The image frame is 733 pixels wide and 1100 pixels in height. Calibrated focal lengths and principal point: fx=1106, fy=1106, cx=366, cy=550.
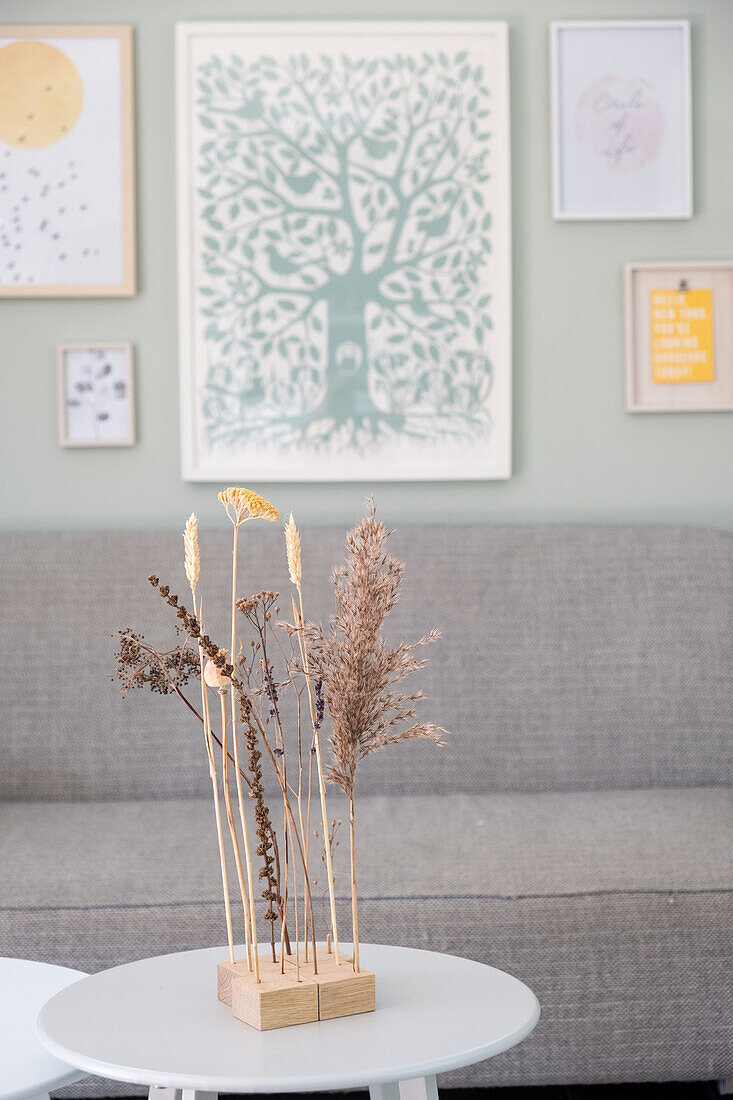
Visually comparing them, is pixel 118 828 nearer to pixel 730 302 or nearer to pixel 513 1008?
pixel 513 1008

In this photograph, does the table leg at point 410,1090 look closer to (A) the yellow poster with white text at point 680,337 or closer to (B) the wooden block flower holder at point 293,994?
(B) the wooden block flower holder at point 293,994

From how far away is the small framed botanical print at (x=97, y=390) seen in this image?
2.51 metres

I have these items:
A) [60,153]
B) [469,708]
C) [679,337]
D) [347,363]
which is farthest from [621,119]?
[469,708]

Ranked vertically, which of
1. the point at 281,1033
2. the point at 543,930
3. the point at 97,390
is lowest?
the point at 543,930

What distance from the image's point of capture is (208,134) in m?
2.49

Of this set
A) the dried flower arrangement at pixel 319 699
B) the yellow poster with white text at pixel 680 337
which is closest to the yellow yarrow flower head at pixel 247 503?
the dried flower arrangement at pixel 319 699

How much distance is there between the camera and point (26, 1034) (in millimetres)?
1104

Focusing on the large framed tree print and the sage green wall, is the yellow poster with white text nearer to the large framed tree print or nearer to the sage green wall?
the sage green wall

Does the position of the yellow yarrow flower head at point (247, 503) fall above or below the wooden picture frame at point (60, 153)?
below

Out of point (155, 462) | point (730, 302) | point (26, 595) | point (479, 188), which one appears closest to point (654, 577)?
point (730, 302)

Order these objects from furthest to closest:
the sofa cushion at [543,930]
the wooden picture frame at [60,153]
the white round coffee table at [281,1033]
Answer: the wooden picture frame at [60,153] → the sofa cushion at [543,930] → the white round coffee table at [281,1033]

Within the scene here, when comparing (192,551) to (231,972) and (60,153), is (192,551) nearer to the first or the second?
(231,972)

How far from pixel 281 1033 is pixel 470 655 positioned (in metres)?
1.33

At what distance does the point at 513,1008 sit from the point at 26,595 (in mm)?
1547
